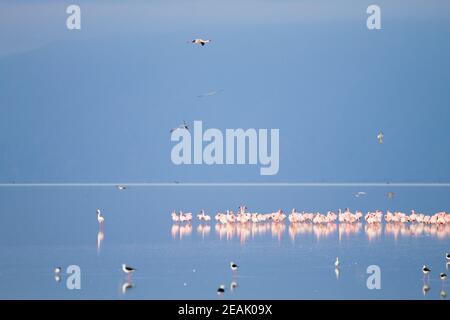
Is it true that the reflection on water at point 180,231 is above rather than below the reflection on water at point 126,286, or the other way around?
above

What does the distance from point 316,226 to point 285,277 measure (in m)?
7.60

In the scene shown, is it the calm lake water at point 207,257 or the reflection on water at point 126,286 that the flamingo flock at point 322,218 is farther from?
the reflection on water at point 126,286

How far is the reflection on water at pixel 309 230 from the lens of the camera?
18672 millimetres

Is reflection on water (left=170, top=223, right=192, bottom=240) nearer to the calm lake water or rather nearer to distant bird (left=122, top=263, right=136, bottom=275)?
the calm lake water

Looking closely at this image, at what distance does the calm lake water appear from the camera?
482 inches

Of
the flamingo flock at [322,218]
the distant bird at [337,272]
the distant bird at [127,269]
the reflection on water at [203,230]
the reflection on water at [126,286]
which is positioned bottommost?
the reflection on water at [126,286]

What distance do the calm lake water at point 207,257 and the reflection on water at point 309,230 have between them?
0.06ft

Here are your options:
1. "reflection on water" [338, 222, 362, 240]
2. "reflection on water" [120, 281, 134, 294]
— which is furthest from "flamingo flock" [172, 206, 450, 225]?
"reflection on water" [120, 281, 134, 294]

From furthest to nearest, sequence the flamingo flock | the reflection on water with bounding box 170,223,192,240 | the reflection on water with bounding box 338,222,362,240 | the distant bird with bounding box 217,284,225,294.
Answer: the flamingo flock
the reflection on water with bounding box 338,222,362,240
the reflection on water with bounding box 170,223,192,240
the distant bird with bounding box 217,284,225,294

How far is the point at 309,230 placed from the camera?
19.8 meters

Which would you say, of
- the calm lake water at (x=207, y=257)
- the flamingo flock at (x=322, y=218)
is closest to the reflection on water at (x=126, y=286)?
the calm lake water at (x=207, y=257)

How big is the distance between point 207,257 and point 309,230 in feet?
16.5

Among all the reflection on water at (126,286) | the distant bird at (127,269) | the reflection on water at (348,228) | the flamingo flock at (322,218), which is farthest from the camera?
the flamingo flock at (322,218)

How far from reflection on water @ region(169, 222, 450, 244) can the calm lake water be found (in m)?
0.02
